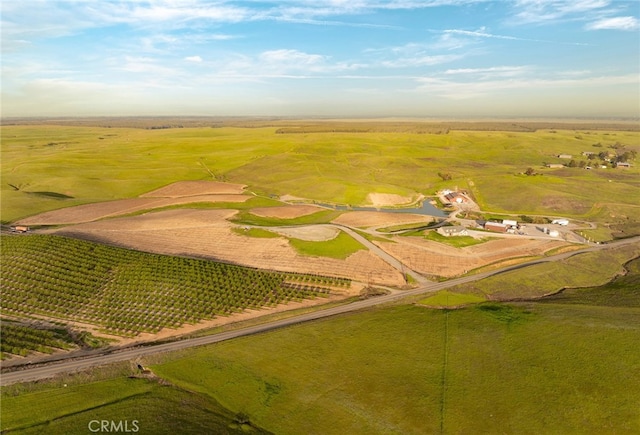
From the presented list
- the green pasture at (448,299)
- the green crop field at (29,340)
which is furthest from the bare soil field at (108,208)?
the green pasture at (448,299)

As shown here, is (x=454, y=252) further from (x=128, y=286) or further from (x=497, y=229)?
(x=128, y=286)

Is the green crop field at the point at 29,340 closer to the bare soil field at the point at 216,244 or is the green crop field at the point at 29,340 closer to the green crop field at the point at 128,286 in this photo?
the green crop field at the point at 128,286

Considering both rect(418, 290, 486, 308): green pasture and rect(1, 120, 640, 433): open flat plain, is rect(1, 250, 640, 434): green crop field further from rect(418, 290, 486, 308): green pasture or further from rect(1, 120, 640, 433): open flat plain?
rect(418, 290, 486, 308): green pasture

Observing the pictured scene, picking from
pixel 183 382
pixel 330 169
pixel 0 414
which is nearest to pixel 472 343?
pixel 183 382

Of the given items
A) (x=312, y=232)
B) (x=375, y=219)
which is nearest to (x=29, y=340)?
(x=312, y=232)

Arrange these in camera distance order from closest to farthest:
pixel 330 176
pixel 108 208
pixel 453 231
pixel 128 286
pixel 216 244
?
1. pixel 128 286
2. pixel 216 244
3. pixel 453 231
4. pixel 108 208
5. pixel 330 176

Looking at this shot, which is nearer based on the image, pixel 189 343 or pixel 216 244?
pixel 189 343

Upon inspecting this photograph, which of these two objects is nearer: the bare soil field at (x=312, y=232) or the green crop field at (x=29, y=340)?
the green crop field at (x=29, y=340)

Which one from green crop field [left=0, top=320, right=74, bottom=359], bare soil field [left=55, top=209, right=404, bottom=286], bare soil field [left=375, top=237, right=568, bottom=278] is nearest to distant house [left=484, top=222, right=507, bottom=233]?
bare soil field [left=375, top=237, right=568, bottom=278]
